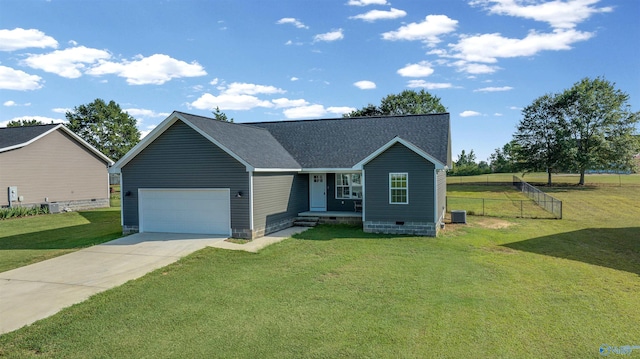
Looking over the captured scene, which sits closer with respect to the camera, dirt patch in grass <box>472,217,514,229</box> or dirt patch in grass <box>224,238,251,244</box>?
dirt patch in grass <box>224,238,251,244</box>

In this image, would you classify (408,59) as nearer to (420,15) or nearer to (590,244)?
(420,15)

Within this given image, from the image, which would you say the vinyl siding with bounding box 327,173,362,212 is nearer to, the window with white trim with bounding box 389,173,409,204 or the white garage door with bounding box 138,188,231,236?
the window with white trim with bounding box 389,173,409,204

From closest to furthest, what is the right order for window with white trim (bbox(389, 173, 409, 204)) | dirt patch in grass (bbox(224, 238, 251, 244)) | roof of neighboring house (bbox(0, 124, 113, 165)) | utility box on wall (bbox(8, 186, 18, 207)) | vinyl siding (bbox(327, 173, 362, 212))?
dirt patch in grass (bbox(224, 238, 251, 244))
window with white trim (bbox(389, 173, 409, 204))
vinyl siding (bbox(327, 173, 362, 212))
utility box on wall (bbox(8, 186, 18, 207))
roof of neighboring house (bbox(0, 124, 113, 165))

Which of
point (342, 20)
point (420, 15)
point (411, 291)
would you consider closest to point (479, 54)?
point (420, 15)

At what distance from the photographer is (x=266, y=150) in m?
17.9

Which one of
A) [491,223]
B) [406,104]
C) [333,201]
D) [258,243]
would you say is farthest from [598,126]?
[258,243]

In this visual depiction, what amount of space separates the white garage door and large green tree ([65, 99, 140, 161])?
37.8 meters

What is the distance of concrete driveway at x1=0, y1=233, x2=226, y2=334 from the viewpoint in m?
7.69

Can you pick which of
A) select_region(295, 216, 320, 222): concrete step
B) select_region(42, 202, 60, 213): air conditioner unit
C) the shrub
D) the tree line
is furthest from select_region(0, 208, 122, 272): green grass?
the tree line

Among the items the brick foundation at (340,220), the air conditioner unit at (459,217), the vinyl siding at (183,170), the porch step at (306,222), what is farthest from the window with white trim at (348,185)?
the vinyl siding at (183,170)

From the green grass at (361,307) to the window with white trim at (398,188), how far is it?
3.15 m

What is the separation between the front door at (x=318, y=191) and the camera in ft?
63.9

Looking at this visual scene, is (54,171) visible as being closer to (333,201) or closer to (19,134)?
(19,134)

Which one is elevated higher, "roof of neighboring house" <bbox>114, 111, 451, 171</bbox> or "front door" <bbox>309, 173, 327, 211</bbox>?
"roof of neighboring house" <bbox>114, 111, 451, 171</bbox>
